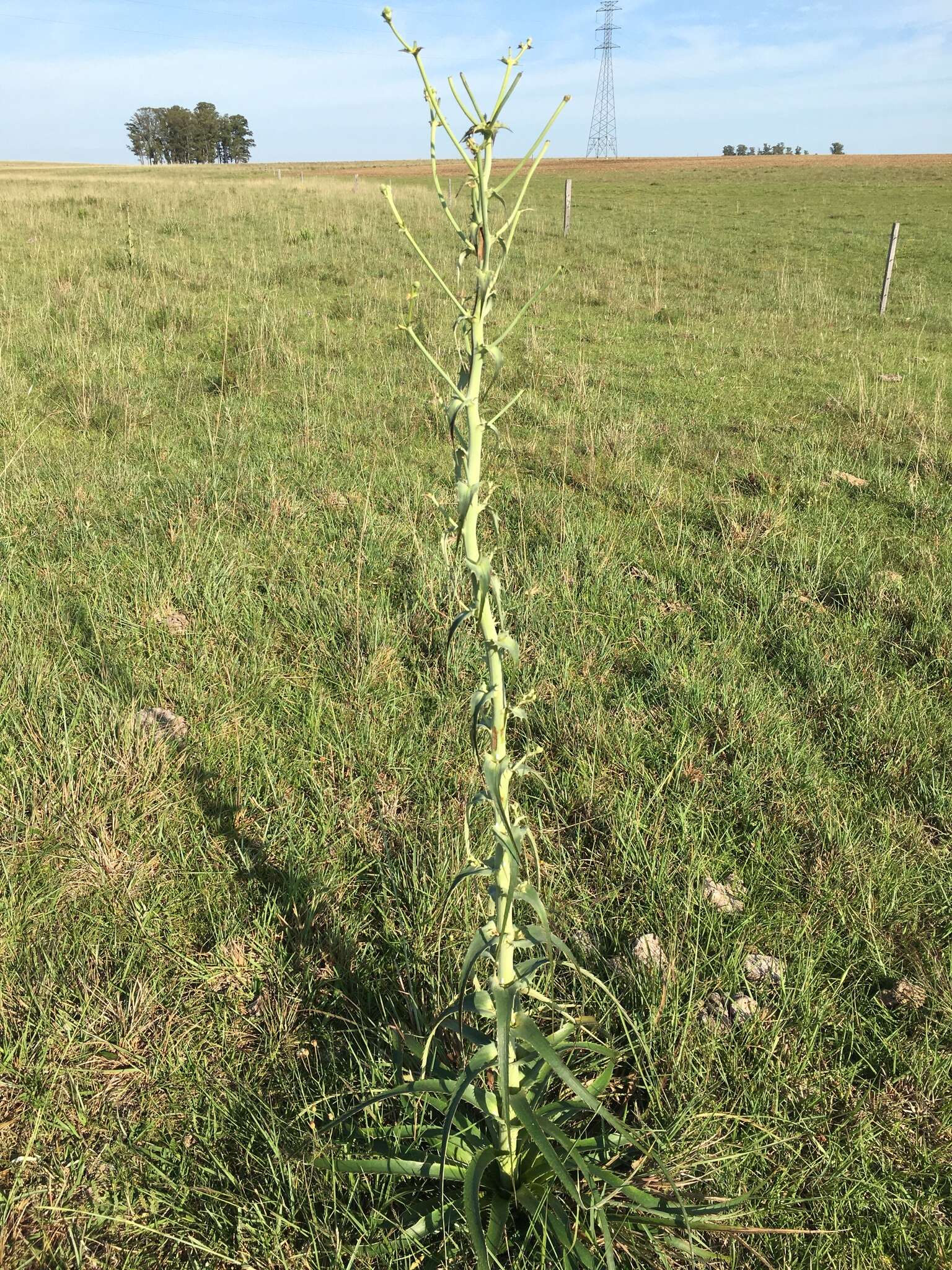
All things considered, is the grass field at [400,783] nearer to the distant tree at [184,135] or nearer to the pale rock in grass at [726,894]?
the pale rock in grass at [726,894]

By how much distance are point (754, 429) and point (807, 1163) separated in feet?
18.0

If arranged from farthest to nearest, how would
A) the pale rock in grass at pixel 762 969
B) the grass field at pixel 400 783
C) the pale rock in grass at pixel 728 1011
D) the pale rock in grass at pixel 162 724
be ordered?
the pale rock in grass at pixel 162 724 < the pale rock in grass at pixel 762 969 < the pale rock in grass at pixel 728 1011 < the grass field at pixel 400 783

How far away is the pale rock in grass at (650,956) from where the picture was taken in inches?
73.4

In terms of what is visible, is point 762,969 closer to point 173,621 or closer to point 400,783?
point 400,783

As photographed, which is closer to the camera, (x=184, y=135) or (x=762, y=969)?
(x=762, y=969)

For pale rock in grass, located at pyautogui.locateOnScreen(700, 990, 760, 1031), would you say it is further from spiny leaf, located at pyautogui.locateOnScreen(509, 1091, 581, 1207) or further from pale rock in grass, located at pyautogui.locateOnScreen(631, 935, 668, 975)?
spiny leaf, located at pyautogui.locateOnScreen(509, 1091, 581, 1207)

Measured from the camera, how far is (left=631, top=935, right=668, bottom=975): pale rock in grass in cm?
187

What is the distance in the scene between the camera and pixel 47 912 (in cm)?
197

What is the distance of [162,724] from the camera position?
269 cm

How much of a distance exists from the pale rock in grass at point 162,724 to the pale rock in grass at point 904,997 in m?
2.15

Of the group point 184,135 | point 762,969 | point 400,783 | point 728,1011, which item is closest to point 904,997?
point 762,969

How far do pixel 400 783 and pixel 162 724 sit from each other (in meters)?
0.86

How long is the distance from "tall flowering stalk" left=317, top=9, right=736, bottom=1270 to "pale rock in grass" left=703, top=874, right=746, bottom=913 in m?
0.55

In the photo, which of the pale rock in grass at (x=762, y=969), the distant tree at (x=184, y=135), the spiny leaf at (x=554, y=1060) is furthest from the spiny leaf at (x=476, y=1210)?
the distant tree at (x=184, y=135)
